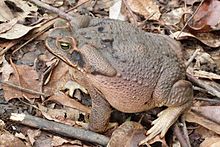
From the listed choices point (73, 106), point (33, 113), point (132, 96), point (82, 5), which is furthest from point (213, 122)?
point (82, 5)

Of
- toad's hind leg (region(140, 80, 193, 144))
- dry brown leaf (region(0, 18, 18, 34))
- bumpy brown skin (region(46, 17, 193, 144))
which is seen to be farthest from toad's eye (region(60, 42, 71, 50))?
dry brown leaf (region(0, 18, 18, 34))

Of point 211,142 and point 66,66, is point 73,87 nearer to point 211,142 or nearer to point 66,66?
point 66,66

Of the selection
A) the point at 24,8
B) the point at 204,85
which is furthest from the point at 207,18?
the point at 24,8

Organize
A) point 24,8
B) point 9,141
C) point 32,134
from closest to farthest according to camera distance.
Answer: point 9,141 < point 32,134 < point 24,8

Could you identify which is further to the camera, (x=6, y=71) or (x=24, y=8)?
(x=24, y=8)

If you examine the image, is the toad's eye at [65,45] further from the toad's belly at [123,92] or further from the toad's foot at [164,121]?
the toad's foot at [164,121]

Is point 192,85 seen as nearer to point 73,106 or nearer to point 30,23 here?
point 73,106

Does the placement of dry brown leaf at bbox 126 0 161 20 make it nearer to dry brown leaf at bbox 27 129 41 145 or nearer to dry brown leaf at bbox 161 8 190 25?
dry brown leaf at bbox 161 8 190 25
